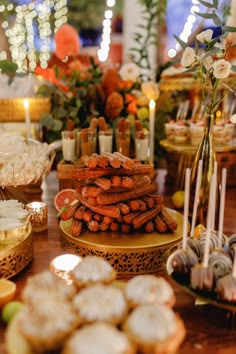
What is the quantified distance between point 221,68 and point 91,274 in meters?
0.81

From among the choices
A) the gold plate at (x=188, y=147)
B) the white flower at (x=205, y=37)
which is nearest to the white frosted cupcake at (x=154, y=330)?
the white flower at (x=205, y=37)

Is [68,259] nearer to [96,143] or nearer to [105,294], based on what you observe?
[105,294]

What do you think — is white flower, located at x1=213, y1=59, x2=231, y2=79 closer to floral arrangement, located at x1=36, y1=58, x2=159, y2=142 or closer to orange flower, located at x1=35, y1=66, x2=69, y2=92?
floral arrangement, located at x1=36, y1=58, x2=159, y2=142

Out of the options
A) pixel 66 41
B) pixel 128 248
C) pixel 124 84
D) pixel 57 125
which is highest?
pixel 66 41

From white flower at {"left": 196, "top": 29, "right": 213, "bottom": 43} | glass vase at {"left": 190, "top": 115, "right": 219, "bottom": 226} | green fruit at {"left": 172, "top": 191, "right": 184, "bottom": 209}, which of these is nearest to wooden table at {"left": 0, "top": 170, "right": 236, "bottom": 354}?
glass vase at {"left": 190, "top": 115, "right": 219, "bottom": 226}

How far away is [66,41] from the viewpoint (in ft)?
7.80

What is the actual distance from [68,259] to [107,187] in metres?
0.27

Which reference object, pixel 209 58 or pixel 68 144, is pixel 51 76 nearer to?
pixel 68 144

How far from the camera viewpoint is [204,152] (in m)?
1.63

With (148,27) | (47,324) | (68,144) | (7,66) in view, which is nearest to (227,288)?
(47,324)

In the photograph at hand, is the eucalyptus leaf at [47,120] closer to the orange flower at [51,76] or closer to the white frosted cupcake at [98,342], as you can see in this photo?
the orange flower at [51,76]

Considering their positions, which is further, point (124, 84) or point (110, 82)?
point (124, 84)

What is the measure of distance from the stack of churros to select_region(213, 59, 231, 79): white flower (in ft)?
1.34

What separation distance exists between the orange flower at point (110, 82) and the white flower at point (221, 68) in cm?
93
